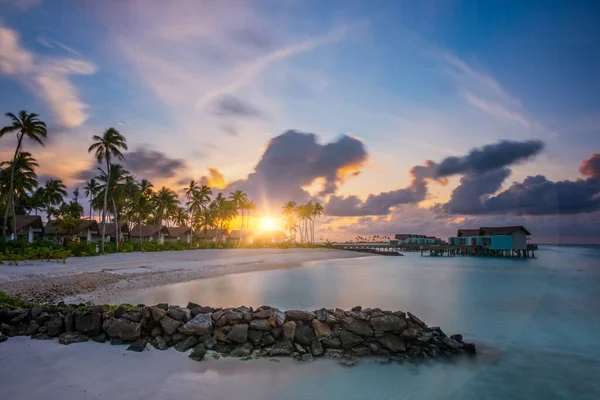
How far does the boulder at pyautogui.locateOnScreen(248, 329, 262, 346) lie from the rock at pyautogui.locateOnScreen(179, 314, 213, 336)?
3.11 feet

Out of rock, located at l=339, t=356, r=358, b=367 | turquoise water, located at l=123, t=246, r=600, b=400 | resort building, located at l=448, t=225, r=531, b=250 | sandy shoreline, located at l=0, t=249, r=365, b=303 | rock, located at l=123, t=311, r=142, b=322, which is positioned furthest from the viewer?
resort building, located at l=448, t=225, r=531, b=250

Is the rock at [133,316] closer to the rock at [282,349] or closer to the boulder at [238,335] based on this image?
the boulder at [238,335]

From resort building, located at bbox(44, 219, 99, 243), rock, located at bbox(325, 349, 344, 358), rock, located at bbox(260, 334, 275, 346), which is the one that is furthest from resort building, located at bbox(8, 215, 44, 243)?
rock, located at bbox(325, 349, 344, 358)

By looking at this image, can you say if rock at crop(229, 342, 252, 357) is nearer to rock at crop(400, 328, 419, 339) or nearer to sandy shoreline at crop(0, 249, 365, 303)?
rock at crop(400, 328, 419, 339)

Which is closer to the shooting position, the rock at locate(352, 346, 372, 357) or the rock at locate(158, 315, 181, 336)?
the rock at locate(158, 315, 181, 336)

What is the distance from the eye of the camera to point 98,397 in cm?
571

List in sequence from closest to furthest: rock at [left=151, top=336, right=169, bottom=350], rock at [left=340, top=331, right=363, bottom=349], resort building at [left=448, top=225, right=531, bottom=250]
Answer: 1. rock at [left=151, top=336, right=169, bottom=350]
2. rock at [left=340, top=331, right=363, bottom=349]
3. resort building at [left=448, top=225, right=531, bottom=250]

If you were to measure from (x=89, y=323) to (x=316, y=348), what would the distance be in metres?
5.45

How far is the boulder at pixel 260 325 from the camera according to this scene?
27.3 ft

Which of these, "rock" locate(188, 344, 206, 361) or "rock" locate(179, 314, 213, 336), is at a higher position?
"rock" locate(179, 314, 213, 336)

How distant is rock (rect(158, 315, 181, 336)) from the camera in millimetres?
8180

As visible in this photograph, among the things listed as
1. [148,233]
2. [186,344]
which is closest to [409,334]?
[186,344]

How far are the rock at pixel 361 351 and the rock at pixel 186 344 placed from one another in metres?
3.84

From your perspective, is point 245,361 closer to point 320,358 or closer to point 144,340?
point 320,358
